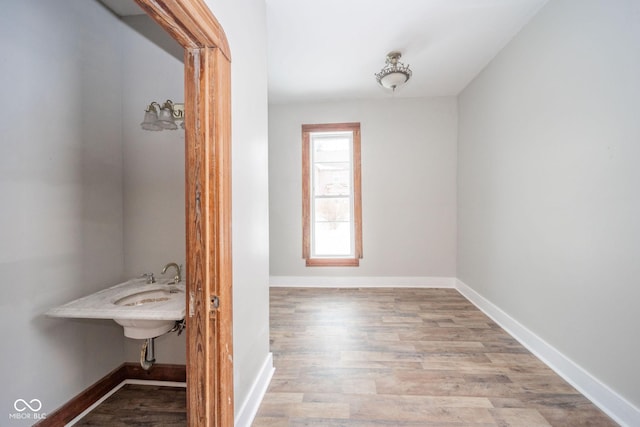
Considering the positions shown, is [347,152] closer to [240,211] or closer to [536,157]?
[536,157]

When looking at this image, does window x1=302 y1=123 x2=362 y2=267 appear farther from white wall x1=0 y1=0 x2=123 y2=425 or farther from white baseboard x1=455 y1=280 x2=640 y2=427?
white wall x1=0 y1=0 x2=123 y2=425

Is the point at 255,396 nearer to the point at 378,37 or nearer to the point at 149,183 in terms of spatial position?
the point at 149,183

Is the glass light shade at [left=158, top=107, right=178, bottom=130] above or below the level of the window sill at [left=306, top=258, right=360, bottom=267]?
above

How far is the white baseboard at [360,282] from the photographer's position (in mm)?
A: 3922

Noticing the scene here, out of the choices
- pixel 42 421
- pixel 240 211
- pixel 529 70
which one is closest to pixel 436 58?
pixel 529 70

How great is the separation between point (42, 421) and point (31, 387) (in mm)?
194

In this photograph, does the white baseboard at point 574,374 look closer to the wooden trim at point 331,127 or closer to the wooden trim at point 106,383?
the wooden trim at point 106,383

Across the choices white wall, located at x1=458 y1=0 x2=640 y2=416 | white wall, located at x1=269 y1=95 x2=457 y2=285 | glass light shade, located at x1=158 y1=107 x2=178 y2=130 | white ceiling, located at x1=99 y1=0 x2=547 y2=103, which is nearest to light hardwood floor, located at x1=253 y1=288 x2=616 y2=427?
white wall, located at x1=458 y1=0 x2=640 y2=416

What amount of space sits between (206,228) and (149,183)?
109 cm

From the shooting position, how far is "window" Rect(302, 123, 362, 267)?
4.07 m

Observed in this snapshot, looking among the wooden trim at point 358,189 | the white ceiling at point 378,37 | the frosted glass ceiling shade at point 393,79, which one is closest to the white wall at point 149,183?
the white ceiling at point 378,37

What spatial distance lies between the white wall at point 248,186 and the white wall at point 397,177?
2.23 meters

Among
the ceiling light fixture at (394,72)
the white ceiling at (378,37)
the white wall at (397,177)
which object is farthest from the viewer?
the white wall at (397,177)

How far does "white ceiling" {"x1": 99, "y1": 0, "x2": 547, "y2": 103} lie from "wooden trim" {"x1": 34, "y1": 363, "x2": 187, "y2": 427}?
2450 millimetres
